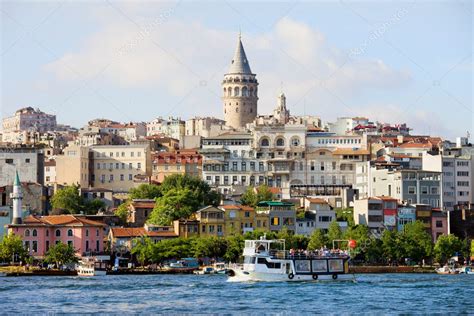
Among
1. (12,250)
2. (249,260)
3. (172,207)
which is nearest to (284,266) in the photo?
(249,260)

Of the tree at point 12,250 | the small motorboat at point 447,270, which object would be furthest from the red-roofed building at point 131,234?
the small motorboat at point 447,270

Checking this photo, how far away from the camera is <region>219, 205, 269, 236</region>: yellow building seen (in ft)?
301

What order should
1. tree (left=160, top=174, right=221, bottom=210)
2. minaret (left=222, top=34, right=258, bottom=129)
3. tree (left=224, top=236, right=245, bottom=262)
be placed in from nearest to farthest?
tree (left=224, top=236, right=245, bottom=262) → tree (left=160, top=174, right=221, bottom=210) → minaret (left=222, top=34, right=258, bottom=129)

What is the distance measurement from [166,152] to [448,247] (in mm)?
37873

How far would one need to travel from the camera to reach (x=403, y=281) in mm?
70562

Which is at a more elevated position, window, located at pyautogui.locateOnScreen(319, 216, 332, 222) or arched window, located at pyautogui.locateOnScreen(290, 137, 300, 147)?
arched window, located at pyautogui.locateOnScreen(290, 137, 300, 147)

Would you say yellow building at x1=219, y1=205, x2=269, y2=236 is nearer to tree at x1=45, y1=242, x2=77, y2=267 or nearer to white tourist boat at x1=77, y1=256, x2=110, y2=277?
white tourist boat at x1=77, y1=256, x2=110, y2=277

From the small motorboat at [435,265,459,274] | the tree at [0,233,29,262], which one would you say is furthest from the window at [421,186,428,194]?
the tree at [0,233,29,262]

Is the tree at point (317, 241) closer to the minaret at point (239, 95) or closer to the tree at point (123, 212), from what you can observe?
the tree at point (123, 212)

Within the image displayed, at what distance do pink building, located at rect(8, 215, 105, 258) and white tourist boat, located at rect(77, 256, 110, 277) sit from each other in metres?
4.13

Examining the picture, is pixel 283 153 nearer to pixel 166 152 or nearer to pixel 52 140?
pixel 166 152

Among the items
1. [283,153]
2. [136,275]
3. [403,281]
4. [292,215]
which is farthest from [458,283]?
[283,153]

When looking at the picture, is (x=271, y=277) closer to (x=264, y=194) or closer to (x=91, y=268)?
(x=91, y=268)

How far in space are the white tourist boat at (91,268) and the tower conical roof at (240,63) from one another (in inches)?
2332
